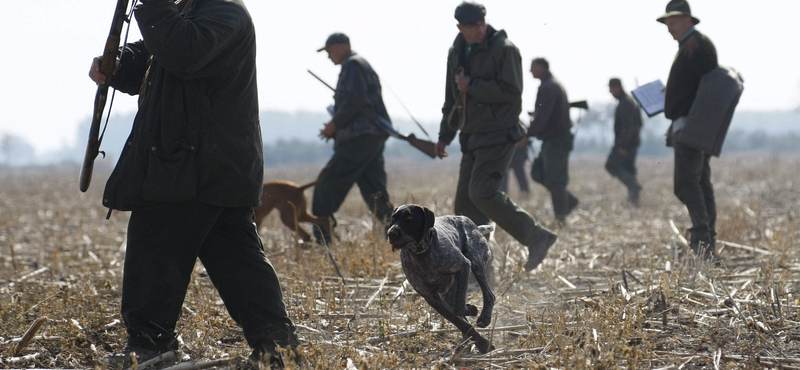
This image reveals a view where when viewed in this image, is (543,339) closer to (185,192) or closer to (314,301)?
(314,301)

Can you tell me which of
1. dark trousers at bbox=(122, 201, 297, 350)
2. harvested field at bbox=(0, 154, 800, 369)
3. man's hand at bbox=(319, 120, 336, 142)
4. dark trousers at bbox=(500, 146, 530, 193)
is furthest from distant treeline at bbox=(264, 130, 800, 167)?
dark trousers at bbox=(122, 201, 297, 350)

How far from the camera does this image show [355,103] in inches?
333

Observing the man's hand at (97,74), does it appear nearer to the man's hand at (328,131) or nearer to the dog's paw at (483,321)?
the dog's paw at (483,321)

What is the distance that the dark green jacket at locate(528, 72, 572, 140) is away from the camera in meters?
11.0

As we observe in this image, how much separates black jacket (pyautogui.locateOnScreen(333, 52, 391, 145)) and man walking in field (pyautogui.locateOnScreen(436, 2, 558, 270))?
1952 mm

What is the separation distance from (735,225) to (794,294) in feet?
10.8

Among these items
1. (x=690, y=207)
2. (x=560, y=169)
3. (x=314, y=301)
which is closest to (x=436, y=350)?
(x=314, y=301)

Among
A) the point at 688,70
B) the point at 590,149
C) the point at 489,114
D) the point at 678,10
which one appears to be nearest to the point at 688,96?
the point at 688,70

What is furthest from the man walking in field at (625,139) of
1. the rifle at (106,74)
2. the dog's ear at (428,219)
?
the rifle at (106,74)

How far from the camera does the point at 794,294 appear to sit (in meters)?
5.71

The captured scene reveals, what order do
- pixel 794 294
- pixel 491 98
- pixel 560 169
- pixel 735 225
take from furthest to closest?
pixel 560 169, pixel 735 225, pixel 491 98, pixel 794 294

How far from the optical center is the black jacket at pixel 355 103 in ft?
27.8

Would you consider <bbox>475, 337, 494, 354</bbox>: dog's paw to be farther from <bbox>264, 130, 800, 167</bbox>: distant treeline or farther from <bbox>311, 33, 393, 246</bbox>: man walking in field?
<bbox>264, 130, 800, 167</bbox>: distant treeline

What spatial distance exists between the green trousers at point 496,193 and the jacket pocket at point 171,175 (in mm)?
2925
